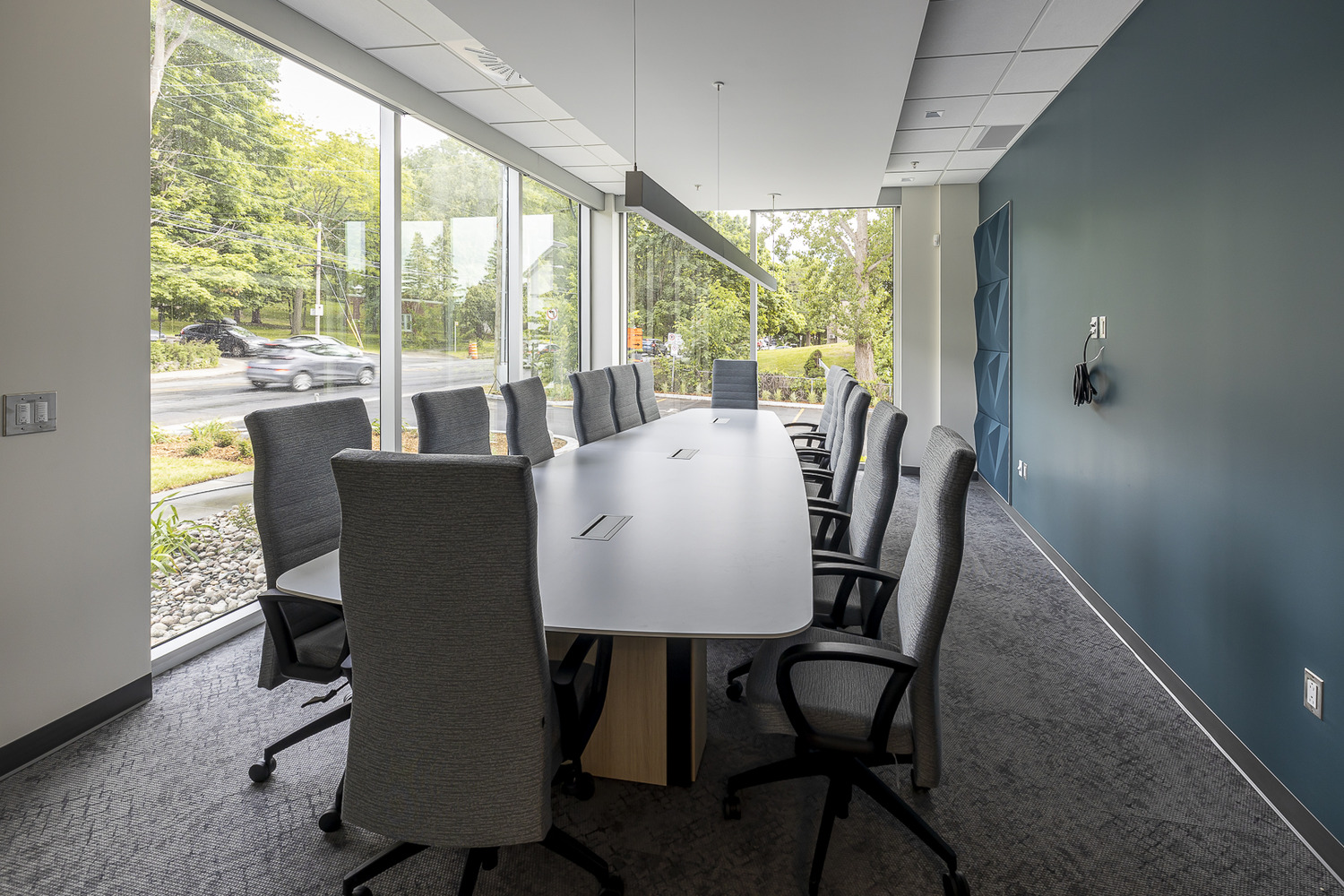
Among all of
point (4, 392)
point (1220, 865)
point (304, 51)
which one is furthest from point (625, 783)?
point (304, 51)

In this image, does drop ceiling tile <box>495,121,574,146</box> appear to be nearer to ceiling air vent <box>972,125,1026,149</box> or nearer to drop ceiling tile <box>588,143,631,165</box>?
drop ceiling tile <box>588,143,631,165</box>

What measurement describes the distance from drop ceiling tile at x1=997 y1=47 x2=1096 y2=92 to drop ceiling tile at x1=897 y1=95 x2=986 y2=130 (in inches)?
11.2

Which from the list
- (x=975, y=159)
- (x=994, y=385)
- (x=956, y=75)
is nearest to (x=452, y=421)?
(x=956, y=75)

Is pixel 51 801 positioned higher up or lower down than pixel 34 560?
lower down

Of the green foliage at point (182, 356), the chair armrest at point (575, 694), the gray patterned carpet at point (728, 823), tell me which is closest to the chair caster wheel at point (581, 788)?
the gray patterned carpet at point (728, 823)

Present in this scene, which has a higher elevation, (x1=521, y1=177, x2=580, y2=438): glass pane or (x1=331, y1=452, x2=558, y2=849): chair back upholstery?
(x1=521, y1=177, x2=580, y2=438): glass pane

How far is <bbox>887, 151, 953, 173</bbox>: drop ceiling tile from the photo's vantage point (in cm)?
611

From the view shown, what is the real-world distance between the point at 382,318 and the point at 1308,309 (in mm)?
4356

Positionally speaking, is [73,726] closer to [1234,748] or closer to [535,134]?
[1234,748]

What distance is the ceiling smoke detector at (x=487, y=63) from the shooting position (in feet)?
13.2

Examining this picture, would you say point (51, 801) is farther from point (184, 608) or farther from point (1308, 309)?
point (1308, 309)

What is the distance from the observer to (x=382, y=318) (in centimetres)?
447

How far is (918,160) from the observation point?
6.32m

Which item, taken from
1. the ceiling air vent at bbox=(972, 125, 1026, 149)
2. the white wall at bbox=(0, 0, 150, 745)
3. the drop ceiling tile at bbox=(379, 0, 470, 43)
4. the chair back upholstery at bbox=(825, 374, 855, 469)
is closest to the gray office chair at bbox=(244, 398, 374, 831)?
A: the white wall at bbox=(0, 0, 150, 745)
